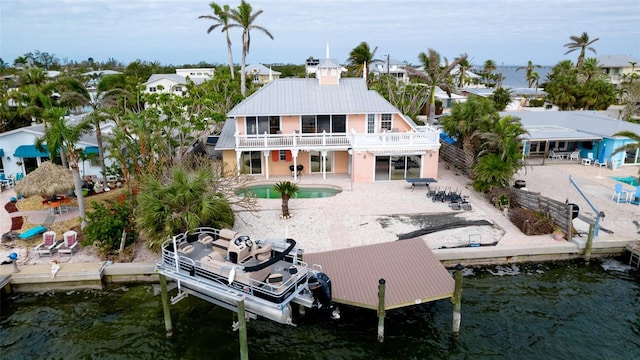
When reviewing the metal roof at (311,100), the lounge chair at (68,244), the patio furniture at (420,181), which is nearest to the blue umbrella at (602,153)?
the patio furniture at (420,181)

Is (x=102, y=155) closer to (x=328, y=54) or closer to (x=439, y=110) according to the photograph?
(x=328, y=54)

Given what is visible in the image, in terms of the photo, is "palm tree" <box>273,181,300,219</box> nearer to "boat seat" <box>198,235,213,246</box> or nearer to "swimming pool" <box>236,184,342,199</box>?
"swimming pool" <box>236,184,342,199</box>

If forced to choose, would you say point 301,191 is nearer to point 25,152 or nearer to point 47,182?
point 47,182

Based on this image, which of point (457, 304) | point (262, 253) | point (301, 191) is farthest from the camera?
point (301, 191)

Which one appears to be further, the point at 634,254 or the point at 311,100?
the point at 311,100

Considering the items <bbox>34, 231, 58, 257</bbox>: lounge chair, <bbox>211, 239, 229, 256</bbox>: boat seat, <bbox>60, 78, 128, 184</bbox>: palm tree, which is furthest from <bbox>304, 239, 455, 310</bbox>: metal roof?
<bbox>60, 78, 128, 184</bbox>: palm tree

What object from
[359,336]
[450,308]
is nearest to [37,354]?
[359,336]

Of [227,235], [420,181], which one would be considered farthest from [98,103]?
Answer: [420,181]
